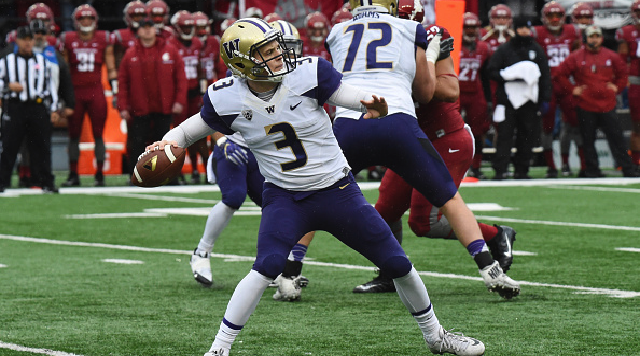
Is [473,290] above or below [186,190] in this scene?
above

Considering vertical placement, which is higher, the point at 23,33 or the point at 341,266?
the point at 23,33

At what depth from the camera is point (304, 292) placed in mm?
6434

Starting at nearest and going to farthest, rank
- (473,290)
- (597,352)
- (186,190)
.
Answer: (597,352), (473,290), (186,190)

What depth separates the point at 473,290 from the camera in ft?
21.0

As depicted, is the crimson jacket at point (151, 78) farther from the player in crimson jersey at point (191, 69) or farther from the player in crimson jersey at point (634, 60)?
the player in crimson jersey at point (634, 60)

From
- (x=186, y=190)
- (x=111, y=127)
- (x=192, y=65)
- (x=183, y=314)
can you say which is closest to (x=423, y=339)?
(x=183, y=314)

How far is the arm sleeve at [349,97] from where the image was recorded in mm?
4531

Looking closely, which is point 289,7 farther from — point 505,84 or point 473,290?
point 473,290

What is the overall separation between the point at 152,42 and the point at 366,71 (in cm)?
921

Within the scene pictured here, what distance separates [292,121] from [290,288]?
5.69 feet

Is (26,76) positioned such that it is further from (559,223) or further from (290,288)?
(290,288)

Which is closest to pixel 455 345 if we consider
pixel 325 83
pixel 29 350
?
pixel 325 83

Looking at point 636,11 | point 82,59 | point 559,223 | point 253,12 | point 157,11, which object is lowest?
point 559,223

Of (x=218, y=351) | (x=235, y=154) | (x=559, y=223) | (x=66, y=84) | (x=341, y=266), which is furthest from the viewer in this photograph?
(x=66, y=84)
